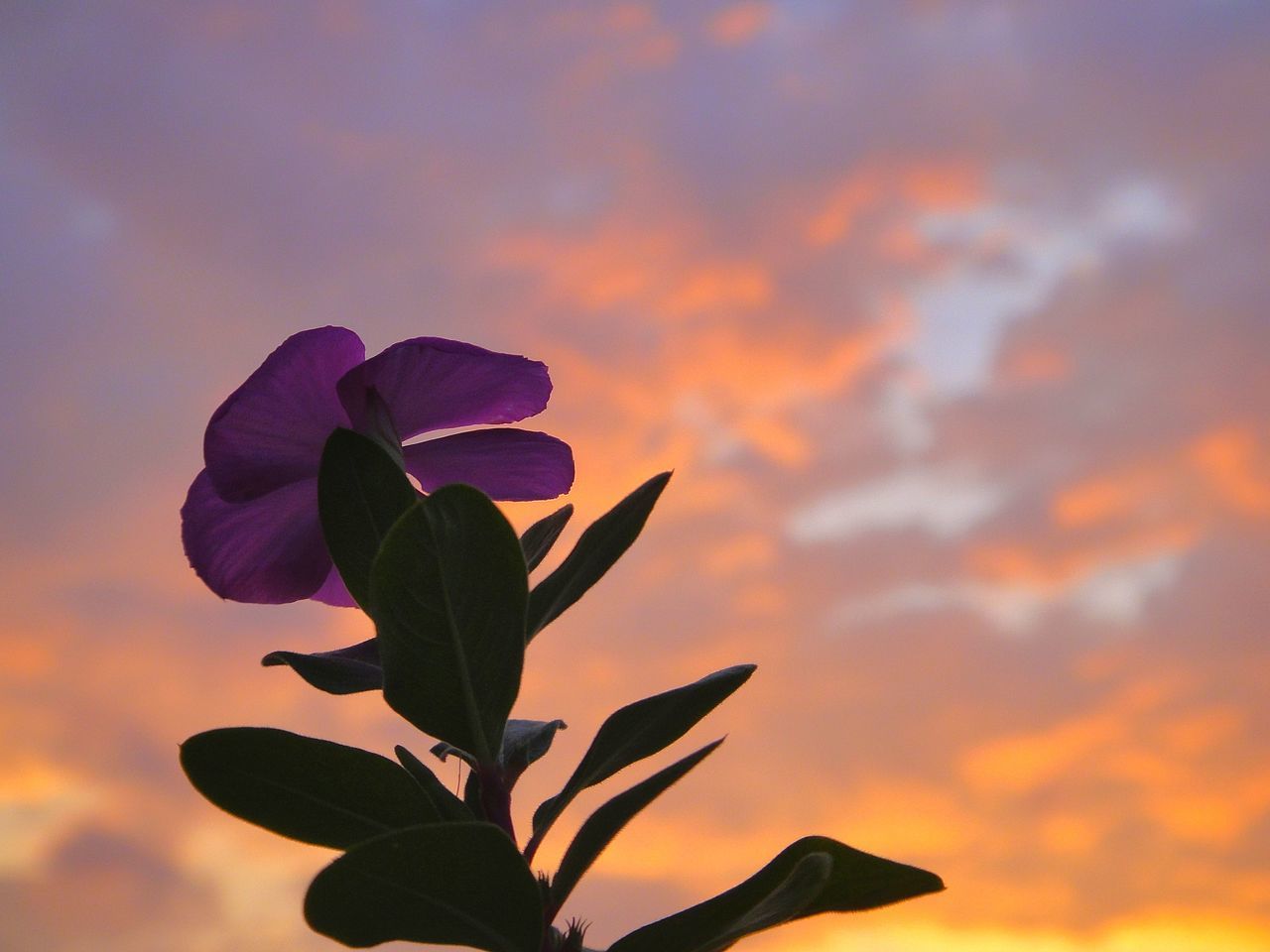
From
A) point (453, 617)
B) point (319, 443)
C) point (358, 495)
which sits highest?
point (319, 443)

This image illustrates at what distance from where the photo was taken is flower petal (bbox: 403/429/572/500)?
3.76ft

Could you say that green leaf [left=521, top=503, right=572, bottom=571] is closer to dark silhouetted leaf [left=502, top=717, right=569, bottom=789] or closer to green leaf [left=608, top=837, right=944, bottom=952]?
dark silhouetted leaf [left=502, top=717, right=569, bottom=789]

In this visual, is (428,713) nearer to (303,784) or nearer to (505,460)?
(303,784)

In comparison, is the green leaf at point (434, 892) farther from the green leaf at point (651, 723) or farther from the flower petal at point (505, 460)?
the flower petal at point (505, 460)

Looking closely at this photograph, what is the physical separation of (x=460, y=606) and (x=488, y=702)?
0.09 meters

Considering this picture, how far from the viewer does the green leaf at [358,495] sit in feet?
2.92

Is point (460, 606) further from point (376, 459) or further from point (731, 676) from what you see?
point (731, 676)

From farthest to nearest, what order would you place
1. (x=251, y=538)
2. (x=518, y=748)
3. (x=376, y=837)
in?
(x=251, y=538) < (x=518, y=748) < (x=376, y=837)

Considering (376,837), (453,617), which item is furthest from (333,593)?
(376,837)

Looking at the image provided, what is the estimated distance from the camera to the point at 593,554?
1008 mm

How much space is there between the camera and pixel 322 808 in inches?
34.4

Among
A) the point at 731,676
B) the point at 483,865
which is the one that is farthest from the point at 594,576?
the point at 483,865

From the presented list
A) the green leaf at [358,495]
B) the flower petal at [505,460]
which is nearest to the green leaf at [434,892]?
the green leaf at [358,495]

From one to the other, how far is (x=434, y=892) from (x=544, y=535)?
→ 1.21 ft
